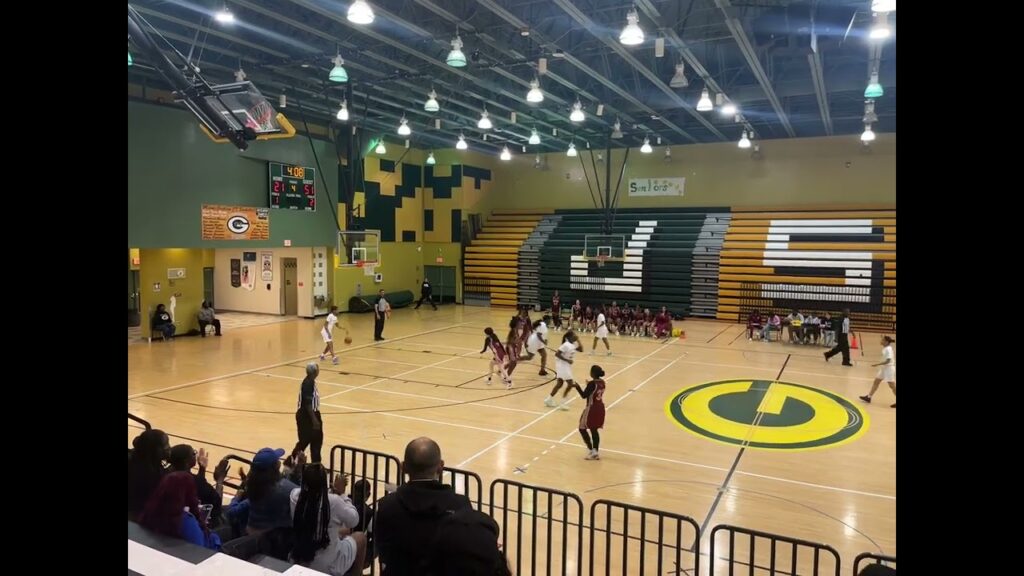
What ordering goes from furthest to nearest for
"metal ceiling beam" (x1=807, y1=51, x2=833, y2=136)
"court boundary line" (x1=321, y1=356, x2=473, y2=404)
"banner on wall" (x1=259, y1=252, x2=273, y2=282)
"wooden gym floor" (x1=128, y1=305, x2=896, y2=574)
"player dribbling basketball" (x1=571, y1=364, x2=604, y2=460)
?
"banner on wall" (x1=259, y1=252, x2=273, y2=282) < "metal ceiling beam" (x1=807, y1=51, x2=833, y2=136) < "court boundary line" (x1=321, y1=356, x2=473, y2=404) < "player dribbling basketball" (x1=571, y1=364, x2=604, y2=460) < "wooden gym floor" (x1=128, y1=305, x2=896, y2=574)

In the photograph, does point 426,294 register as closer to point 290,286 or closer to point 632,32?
point 290,286

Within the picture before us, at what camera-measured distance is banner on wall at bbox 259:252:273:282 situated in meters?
25.3

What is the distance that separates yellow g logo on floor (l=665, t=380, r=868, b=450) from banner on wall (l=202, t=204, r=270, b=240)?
14.2 meters

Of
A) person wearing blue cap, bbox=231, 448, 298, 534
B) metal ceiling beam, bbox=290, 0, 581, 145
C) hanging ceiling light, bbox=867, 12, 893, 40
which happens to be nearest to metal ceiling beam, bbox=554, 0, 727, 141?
metal ceiling beam, bbox=290, 0, 581, 145

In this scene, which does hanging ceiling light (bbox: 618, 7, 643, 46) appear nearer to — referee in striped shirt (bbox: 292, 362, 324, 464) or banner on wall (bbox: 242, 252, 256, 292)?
referee in striped shirt (bbox: 292, 362, 324, 464)

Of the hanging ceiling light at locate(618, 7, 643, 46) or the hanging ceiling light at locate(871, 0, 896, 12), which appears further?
the hanging ceiling light at locate(618, 7, 643, 46)

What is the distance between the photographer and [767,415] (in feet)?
38.2

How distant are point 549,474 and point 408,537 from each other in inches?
222

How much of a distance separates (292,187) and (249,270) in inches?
222

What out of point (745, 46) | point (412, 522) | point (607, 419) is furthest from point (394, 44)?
point (412, 522)

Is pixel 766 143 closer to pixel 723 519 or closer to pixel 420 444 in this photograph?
pixel 723 519
